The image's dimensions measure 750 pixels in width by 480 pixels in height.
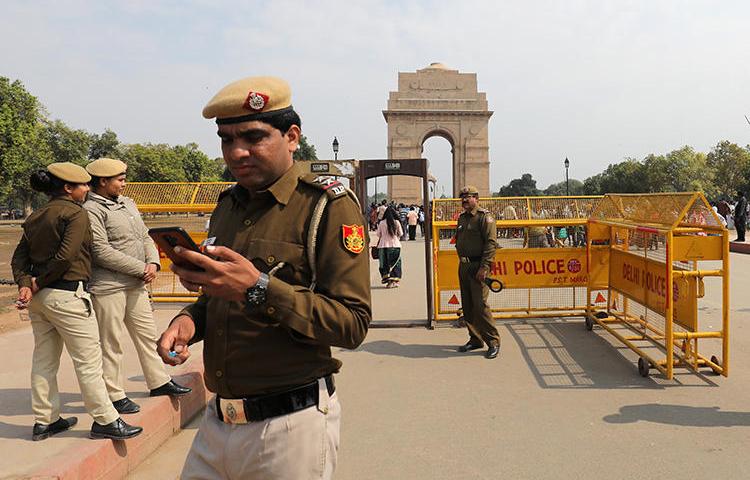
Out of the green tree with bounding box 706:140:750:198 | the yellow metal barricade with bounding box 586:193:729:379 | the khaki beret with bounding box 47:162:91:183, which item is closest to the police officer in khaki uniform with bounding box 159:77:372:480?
the khaki beret with bounding box 47:162:91:183

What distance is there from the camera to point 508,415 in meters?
4.69

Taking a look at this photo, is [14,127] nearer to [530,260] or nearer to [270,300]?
[530,260]

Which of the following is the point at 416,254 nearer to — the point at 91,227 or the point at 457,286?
the point at 457,286

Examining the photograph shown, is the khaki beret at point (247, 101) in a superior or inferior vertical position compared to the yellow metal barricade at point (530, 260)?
superior

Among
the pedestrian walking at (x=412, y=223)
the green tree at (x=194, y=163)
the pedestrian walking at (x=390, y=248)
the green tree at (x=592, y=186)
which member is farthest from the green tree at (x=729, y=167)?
the green tree at (x=194, y=163)

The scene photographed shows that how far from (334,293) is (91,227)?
3088mm

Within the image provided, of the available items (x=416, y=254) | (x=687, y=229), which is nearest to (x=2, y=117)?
(x=416, y=254)

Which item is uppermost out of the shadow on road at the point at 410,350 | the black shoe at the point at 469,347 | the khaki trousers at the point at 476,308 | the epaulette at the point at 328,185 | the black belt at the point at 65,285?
the epaulette at the point at 328,185

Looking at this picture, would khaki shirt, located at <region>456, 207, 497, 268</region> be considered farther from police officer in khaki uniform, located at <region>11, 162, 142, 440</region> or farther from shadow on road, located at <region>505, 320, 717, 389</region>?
police officer in khaki uniform, located at <region>11, 162, 142, 440</region>

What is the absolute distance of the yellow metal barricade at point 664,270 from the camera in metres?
5.37

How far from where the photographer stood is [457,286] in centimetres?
812

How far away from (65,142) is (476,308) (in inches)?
2832

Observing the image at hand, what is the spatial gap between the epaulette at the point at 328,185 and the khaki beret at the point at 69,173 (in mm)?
2661

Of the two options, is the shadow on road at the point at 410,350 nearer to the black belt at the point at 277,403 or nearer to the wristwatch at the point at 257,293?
the black belt at the point at 277,403
